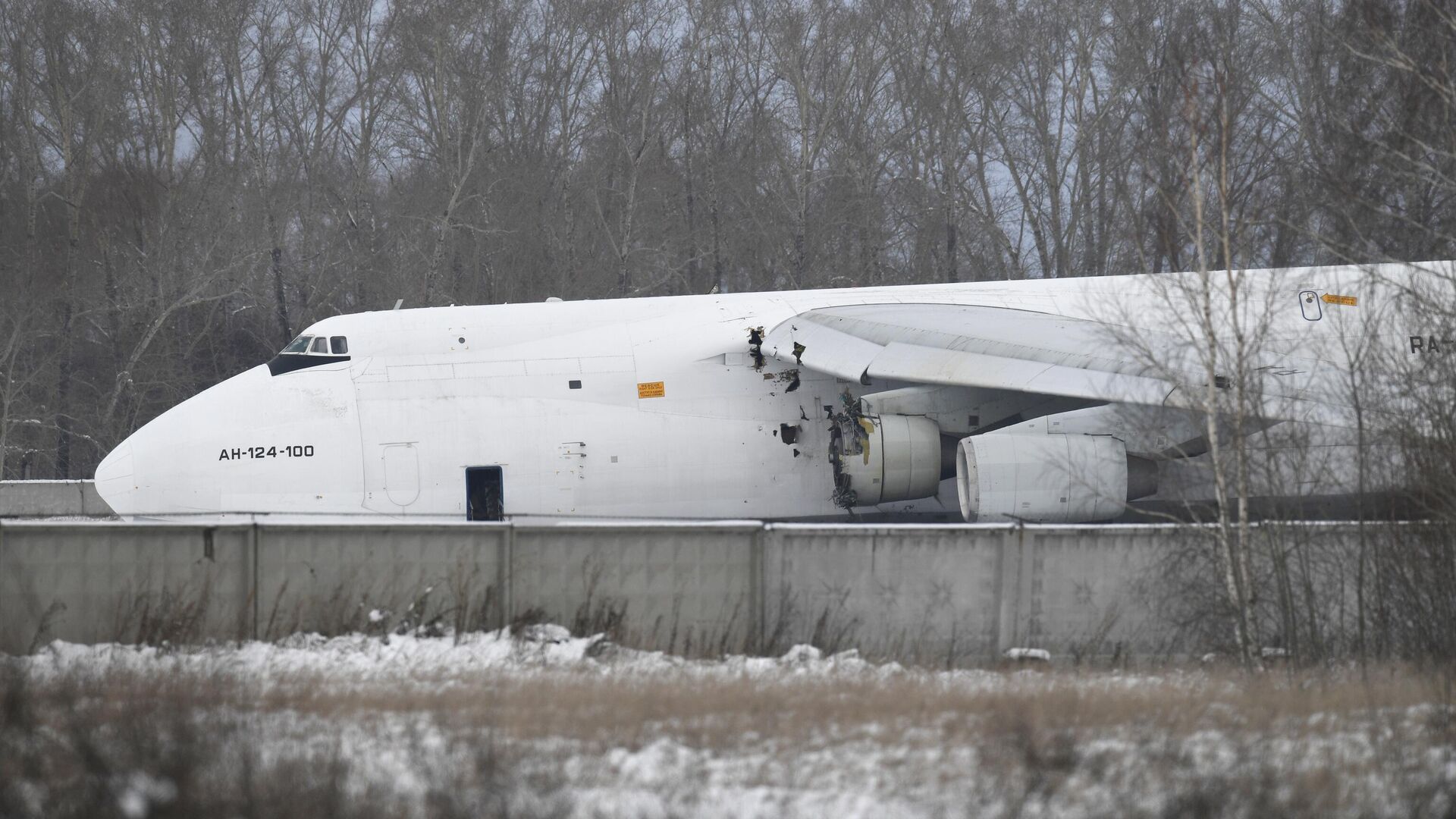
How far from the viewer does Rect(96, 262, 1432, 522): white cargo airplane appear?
563 inches

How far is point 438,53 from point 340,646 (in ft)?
90.4

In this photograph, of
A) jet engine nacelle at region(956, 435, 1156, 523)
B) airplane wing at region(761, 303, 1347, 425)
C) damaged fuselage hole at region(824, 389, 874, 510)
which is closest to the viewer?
airplane wing at region(761, 303, 1347, 425)

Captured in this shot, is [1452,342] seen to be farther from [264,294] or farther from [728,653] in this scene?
[264,294]

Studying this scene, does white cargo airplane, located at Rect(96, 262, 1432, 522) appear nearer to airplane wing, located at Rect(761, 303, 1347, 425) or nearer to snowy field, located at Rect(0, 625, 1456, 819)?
airplane wing, located at Rect(761, 303, 1347, 425)

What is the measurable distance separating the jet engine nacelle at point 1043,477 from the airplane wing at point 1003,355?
0.59 metres

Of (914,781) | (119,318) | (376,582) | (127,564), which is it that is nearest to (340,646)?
(376,582)

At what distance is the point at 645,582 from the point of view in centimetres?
1185

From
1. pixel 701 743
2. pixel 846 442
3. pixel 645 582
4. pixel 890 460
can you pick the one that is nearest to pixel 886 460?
pixel 890 460

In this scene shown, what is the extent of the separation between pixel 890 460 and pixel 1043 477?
1.69 meters

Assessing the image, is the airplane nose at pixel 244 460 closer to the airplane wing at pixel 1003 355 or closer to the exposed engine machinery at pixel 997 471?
the airplane wing at pixel 1003 355

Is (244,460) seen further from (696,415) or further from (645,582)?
(645,582)

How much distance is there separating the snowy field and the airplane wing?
398cm

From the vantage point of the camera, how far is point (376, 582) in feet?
38.8

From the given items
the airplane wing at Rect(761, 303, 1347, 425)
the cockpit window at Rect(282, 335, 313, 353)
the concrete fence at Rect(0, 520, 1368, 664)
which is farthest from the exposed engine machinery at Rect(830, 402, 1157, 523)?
the cockpit window at Rect(282, 335, 313, 353)
